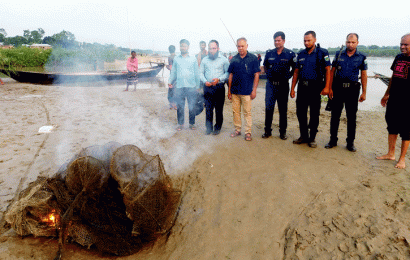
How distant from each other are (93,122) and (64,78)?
1052 cm

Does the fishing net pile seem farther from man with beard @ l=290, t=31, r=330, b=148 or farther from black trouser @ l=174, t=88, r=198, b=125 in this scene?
man with beard @ l=290, t=31, r=330, b=148

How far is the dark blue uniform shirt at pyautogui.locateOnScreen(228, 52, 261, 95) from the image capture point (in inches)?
172

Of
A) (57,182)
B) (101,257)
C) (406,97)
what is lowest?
(101,257)

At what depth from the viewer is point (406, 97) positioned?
3.31 metres

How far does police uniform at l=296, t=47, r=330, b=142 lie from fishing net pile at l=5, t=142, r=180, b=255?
9.24 feet

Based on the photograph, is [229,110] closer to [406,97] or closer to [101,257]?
[406,97]

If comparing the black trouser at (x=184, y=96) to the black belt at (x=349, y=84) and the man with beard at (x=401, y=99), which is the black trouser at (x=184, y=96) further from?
the man with beard at (x=401, y=99)

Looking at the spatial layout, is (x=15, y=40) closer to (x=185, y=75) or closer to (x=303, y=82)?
(x=185, y=75)

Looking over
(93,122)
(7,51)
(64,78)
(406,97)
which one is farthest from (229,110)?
(7,51)

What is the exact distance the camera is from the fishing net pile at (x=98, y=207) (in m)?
2.76

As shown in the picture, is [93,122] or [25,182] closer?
[25,182]

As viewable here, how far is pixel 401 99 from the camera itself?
11.0ft

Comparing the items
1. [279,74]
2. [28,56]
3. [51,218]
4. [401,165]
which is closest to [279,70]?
[279,74]

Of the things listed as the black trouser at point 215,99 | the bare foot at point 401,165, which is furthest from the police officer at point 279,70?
the bare foot at point 401,165
